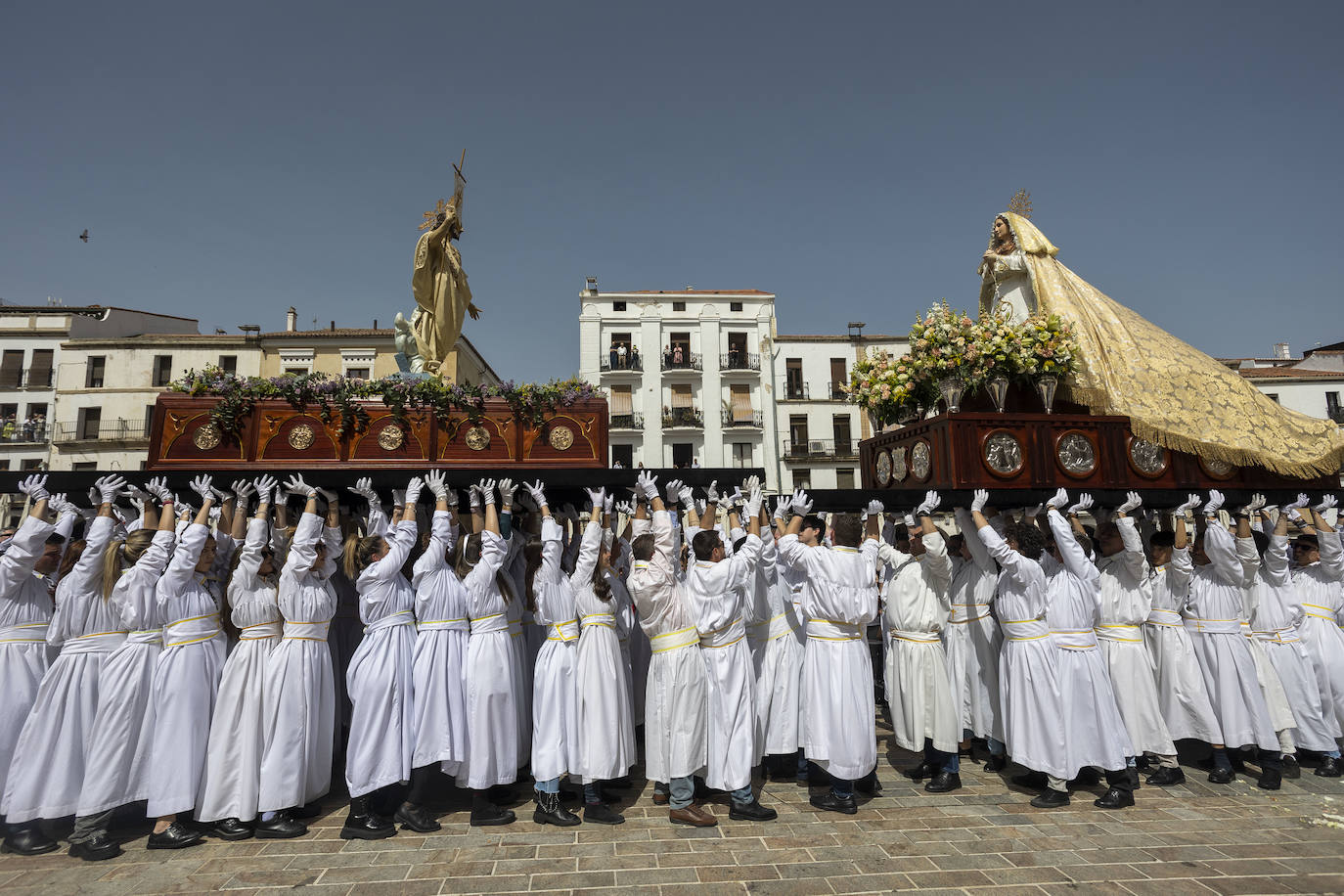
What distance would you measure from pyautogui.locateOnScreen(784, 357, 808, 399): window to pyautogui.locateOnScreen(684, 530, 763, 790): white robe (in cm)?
3522

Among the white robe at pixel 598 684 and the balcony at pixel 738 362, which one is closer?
the white robe at pixel 598 684

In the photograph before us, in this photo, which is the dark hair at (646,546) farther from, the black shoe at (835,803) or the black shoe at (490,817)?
the black shoe at (835,803)

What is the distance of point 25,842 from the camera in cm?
535

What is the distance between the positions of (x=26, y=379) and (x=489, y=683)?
44.5 metres

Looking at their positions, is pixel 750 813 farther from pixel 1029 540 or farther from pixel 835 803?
pixel 1029 540

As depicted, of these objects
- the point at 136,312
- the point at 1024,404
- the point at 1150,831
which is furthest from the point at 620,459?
the point at 1150,831

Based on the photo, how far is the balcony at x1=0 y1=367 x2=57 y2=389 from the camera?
36.4 m

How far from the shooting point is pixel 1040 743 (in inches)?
247

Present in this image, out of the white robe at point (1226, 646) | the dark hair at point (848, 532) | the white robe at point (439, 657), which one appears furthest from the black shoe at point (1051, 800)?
the white robe at point (439, 657)

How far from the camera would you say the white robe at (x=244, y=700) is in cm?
558

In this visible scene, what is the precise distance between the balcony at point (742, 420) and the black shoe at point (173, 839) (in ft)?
115

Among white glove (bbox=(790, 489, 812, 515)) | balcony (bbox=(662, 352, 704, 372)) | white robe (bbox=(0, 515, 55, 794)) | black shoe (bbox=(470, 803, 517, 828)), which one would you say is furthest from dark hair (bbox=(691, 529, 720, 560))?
balcony (bbox=(662, 352, 704, 372))

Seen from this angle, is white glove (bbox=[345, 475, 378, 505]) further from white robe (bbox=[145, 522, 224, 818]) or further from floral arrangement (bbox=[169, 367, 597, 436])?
white robe (bbox=[145, 522, 224, 818])

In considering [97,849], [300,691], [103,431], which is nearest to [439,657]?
[300,691]
